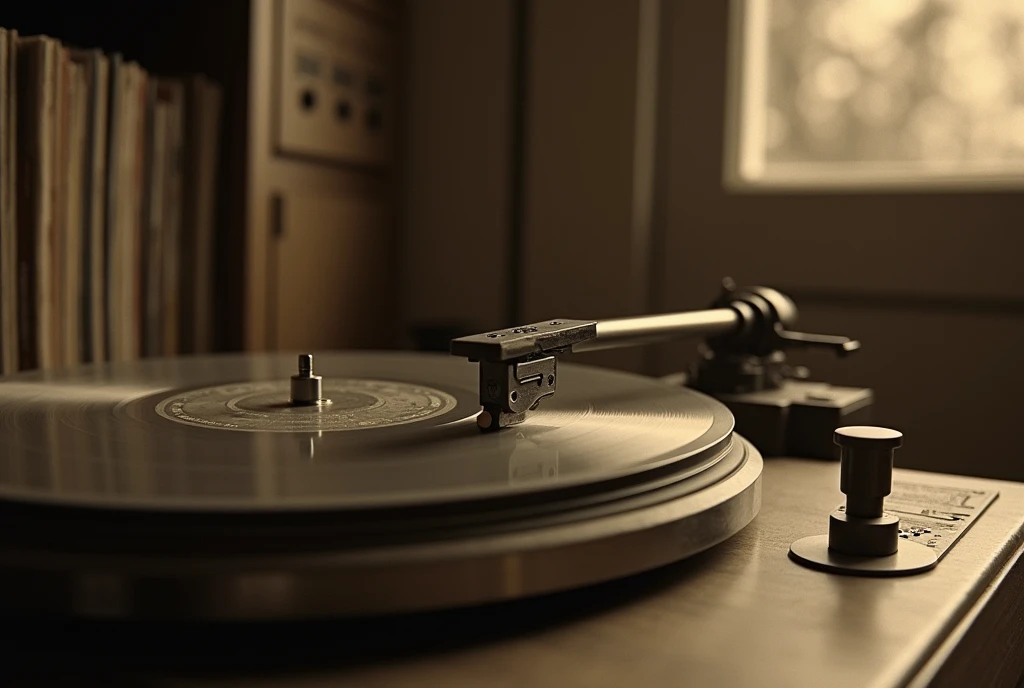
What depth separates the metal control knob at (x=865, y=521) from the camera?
0.53 metres

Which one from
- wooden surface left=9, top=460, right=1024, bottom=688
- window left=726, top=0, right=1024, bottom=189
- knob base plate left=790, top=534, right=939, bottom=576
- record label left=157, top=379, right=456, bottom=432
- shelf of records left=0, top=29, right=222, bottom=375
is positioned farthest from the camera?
window left=726, top=0, right=1024, bottom=189

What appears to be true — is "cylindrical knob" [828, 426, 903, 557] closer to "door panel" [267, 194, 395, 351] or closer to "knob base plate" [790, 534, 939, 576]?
"knob base plate" [790, 534, 939, 576]

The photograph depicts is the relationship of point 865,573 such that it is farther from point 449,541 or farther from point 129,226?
point 129,226

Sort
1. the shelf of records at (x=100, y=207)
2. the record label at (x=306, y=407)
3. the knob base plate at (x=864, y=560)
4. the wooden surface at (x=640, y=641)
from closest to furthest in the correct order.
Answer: the wooden surface at (x=640, y=641), the knob base plate at (x=864, y=560), the record label at (x=306, y=407), the shelf of records at (x=100, y=207)

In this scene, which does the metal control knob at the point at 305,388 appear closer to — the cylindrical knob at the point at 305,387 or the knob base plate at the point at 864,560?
the cylindrical knob at the point at 305,387

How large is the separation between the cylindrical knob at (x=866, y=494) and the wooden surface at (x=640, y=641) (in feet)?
0.10

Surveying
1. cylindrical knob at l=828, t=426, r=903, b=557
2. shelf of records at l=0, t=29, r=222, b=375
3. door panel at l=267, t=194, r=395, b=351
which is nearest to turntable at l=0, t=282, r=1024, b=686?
cylindrical knob at l=828, t=426, r=903, b=557

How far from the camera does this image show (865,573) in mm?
509

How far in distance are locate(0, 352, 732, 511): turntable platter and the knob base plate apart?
75mm

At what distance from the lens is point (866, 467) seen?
0.54 meters

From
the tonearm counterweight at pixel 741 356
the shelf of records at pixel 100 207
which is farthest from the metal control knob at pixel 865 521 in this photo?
the shelf of records at pixel 100 207

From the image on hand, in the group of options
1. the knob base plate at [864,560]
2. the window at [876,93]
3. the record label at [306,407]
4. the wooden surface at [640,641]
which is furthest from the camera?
the window at [876,93]

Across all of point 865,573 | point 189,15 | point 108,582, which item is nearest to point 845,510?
point 865,573

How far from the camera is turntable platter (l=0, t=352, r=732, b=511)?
17.1 inches
